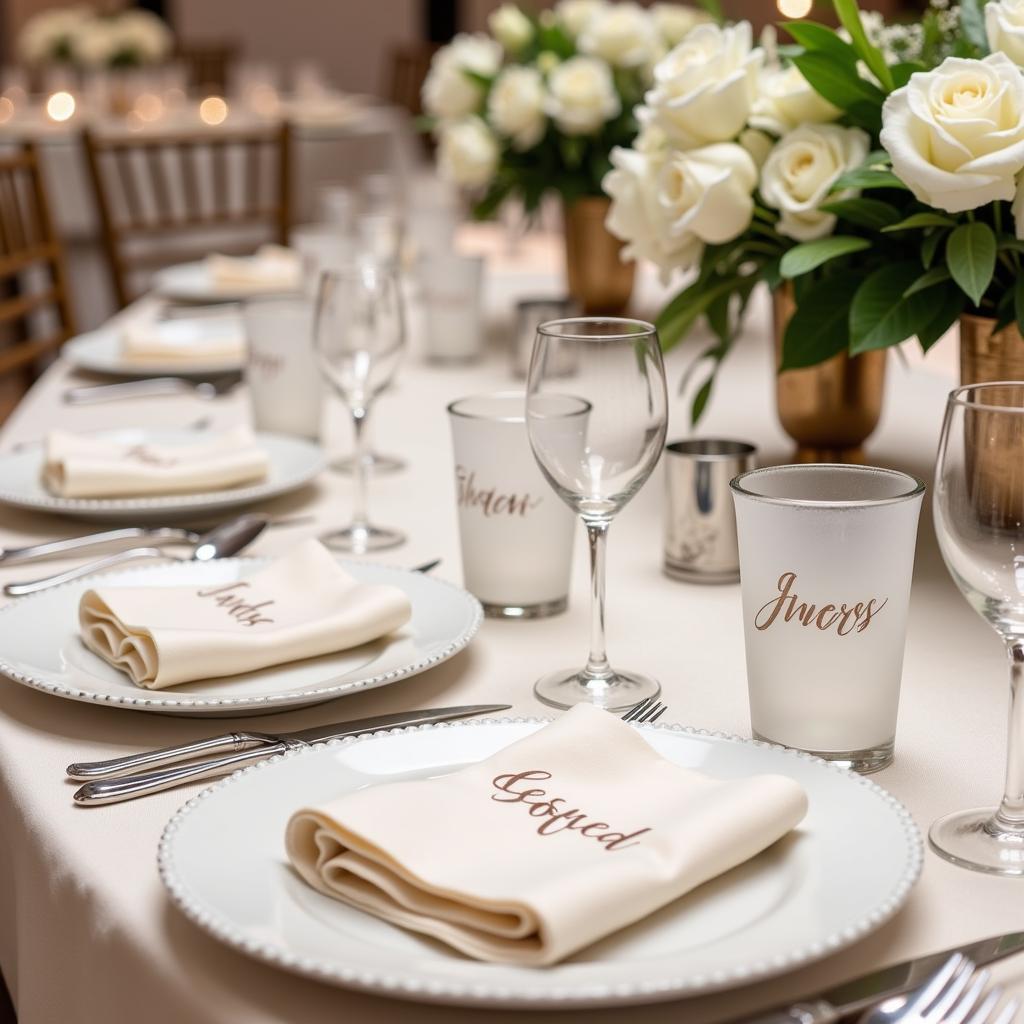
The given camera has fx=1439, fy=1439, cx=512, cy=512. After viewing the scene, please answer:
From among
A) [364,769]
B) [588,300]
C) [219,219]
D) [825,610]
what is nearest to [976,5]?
Result: [825,610]

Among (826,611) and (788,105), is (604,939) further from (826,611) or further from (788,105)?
(788,105)

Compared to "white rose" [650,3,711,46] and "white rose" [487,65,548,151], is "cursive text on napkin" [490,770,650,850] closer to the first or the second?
"white rose" [487,65,548,151]

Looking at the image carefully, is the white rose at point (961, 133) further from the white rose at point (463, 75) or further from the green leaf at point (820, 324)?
the white rose at point (463, 75)

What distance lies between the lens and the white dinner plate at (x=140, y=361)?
175 centimetres

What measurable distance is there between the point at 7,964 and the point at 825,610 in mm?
491

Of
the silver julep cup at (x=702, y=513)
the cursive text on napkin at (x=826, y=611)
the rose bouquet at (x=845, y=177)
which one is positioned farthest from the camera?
the silver julep cup at (x=702, y=513)

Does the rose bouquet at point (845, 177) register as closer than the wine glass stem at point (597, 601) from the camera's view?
No

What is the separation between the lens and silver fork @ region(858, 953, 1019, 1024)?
504 mm

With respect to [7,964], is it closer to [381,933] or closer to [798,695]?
[381,933]

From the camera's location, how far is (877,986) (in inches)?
20.6

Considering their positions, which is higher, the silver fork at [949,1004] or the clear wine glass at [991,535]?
the clear wine glass at [991,535]

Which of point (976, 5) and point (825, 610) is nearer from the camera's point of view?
point (825, 610)

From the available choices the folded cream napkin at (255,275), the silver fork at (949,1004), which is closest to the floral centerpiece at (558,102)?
the folded cream napkin at (255,275)

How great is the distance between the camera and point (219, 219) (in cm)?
308
